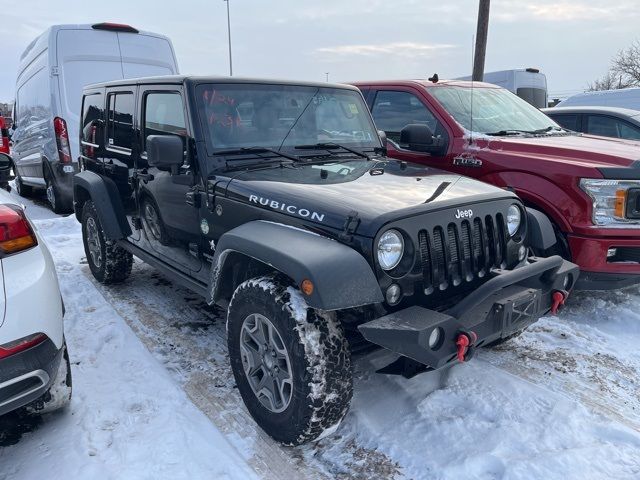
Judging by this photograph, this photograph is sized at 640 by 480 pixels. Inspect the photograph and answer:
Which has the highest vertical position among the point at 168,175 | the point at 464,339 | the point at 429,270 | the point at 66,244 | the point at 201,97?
the point at 201,97

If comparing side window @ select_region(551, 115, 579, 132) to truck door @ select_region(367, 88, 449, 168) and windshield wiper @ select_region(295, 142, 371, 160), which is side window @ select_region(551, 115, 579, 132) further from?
windshield wiper @ select_region(295, 142, 371, 160)

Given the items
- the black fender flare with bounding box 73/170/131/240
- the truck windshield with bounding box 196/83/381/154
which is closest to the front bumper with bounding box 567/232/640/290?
the truck windshield with bounding box 196/83/381/154

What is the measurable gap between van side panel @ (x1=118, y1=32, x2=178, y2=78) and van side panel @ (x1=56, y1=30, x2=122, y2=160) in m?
0.26

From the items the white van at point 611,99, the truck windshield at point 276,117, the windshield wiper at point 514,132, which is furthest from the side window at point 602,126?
the truck windshield at point 276,117

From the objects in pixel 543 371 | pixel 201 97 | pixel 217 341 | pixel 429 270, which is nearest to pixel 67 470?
pixel 217 341

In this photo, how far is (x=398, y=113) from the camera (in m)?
5.65

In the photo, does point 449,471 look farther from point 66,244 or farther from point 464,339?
point 66,244

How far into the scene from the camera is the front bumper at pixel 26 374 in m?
2.26

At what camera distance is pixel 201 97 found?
3516mm

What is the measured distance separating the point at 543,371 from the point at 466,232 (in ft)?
4.49

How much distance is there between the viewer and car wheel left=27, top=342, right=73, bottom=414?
277 centimetres

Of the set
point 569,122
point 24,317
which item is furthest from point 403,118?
point 24,317

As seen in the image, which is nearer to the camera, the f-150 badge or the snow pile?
the snow pile

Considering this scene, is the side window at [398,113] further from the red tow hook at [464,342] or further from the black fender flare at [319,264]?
the red tow hook at [464,342]
